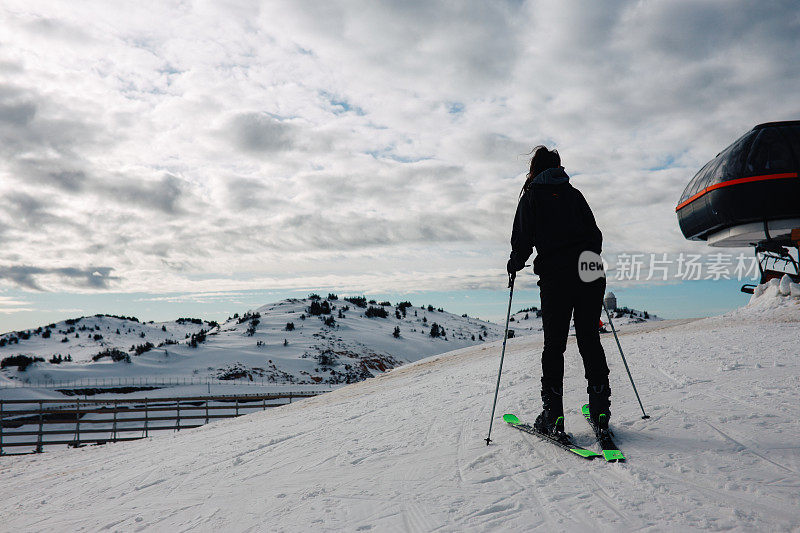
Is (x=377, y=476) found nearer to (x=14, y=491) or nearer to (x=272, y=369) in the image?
(x=14, y=491)

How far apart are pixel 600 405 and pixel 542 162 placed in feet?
7.40

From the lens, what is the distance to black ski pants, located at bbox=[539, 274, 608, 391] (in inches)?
Result: 148

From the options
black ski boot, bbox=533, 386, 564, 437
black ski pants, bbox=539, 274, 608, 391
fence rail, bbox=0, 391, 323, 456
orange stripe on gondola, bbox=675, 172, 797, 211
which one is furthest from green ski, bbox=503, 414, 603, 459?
orange stripe on gondola, bbox=675, 172, 797, 211

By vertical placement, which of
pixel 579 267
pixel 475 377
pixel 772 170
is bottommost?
pixel 475 377

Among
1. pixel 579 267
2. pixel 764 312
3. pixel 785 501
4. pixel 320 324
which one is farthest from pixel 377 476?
pixel 320 324

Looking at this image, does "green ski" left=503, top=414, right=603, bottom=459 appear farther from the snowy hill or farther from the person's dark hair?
the snowy hill

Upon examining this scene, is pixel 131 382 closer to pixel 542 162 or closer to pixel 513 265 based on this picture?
pixel 513 265

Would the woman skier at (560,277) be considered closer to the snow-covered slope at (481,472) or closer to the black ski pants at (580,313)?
the black ski pants at (580,313)

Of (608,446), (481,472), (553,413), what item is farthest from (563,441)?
(481,472)

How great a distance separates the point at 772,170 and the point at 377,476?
15.1 meters

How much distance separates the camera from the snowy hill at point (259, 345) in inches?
1393

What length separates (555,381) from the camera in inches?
156

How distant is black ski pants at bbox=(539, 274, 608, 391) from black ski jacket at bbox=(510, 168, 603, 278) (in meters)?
0.11

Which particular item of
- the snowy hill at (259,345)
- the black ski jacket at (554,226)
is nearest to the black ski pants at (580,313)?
the black ski jacket at (554,226)
